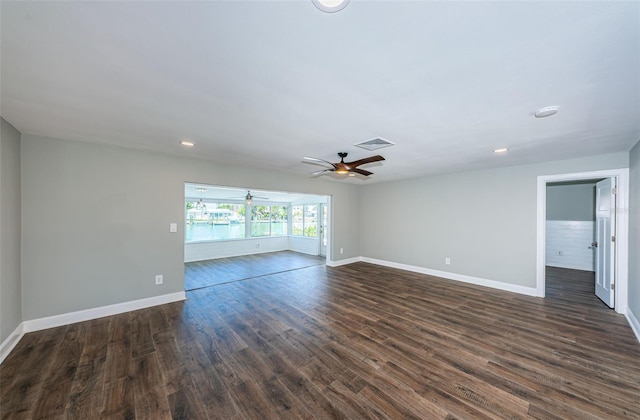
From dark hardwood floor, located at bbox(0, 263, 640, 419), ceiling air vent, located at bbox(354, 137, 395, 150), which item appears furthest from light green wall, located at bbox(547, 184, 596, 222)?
ceiling air vent, located at bbox(354, 137, 395, 150)

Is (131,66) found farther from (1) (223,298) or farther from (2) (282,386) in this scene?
(1) (223,298)

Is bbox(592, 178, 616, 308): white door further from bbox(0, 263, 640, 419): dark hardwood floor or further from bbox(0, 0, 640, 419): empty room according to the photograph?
bbox(0, 263, 640, 419): dark hardwood floor

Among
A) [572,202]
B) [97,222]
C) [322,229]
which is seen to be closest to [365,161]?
[97,222]

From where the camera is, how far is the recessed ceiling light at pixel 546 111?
202 cm

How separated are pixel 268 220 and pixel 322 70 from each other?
26.2 ft

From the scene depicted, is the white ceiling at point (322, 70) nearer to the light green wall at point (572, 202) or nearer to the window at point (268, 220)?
the light green wall at point (572, 202)

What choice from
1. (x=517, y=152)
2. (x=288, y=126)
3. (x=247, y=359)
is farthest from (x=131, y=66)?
(x=517, y=152)

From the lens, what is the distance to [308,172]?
513cm

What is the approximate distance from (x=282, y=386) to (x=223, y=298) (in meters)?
2.44

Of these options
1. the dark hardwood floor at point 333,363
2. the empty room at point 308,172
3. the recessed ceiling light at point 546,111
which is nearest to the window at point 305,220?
the empty room at point 308,172

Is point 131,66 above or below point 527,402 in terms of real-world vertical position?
above

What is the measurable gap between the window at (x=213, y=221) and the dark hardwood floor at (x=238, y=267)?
38.3 inches

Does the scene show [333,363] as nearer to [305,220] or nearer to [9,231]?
[9,231]

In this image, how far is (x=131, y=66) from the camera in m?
1.51
